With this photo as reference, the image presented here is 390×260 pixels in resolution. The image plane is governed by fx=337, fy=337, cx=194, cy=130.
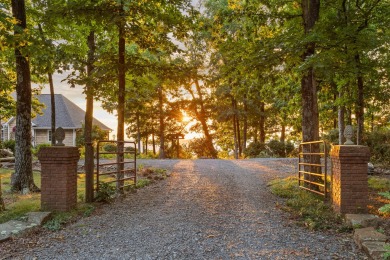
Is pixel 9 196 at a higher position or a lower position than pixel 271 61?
lower

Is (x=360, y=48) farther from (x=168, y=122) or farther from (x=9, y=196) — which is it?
(x=168, y=122)

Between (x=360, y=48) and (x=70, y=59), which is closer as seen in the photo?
(x=360, y=48)

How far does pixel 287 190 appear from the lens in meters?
9.96

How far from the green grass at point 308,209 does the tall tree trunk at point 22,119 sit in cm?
743

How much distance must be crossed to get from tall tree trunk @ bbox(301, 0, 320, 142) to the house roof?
26905 mm

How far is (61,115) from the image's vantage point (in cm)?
3472

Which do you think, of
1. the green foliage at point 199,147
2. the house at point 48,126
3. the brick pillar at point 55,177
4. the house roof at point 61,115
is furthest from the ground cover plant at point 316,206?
the house at point 48,126

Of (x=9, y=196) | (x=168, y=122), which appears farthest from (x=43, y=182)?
(x=168, y=122)

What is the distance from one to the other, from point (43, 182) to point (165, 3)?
18.8 feet

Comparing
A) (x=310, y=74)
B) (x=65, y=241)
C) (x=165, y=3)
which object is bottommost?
(x=65, y=241)

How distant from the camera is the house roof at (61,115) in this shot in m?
33.8

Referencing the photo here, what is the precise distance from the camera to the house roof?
33.8 m

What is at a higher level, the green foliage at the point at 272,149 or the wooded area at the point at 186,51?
the wooded area at the point at 186,51

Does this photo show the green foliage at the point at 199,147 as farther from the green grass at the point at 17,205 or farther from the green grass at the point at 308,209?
the green grass at the point at 17,205
